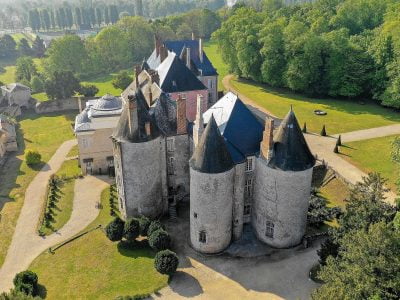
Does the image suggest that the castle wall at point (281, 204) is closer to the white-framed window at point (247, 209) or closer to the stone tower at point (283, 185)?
the stone tower at point (283, 185)

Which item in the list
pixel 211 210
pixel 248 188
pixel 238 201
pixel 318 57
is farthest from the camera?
pixel 318 57

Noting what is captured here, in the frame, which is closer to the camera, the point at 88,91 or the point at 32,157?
the point at 32,157

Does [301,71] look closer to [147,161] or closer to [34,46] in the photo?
[147,161]

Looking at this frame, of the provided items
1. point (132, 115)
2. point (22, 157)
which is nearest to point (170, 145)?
point (132, 115)

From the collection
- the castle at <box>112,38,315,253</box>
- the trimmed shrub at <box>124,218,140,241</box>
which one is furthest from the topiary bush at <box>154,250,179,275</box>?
the trimmed shrub at <box>124,218,140,241</box>

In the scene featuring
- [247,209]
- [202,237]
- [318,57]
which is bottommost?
[202,237]

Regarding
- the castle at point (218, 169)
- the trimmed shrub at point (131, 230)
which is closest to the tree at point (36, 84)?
the castle at point (218, 169)

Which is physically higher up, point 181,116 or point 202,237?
point 181,116

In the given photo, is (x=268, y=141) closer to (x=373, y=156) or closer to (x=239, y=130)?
(x=239, y=130)
